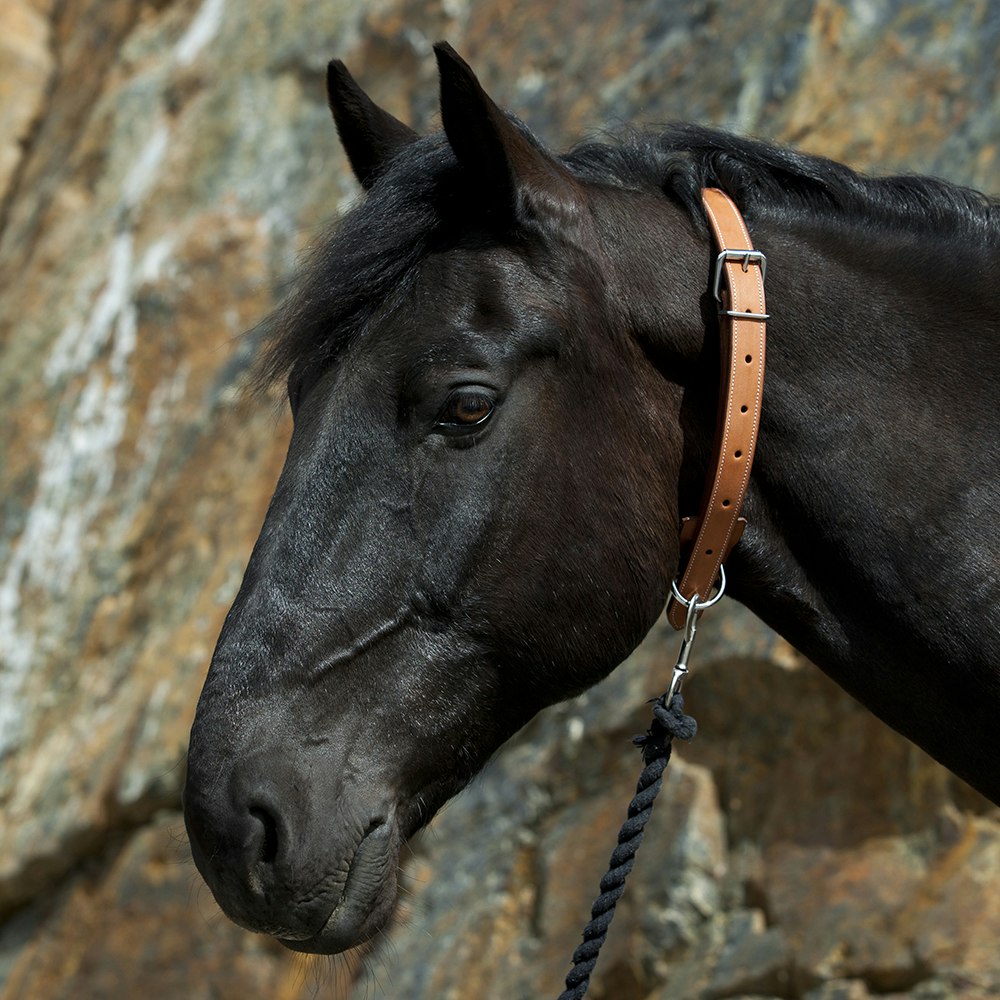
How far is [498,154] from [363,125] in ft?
1.90

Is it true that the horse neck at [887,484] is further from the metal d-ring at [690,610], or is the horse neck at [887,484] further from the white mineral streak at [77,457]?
the white mineral streak at [77,457]

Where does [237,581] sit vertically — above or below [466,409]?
below

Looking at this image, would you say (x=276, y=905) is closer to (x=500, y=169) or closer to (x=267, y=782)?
(x=267, y=782)

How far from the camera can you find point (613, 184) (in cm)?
228

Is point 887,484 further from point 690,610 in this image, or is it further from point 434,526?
point 434,526

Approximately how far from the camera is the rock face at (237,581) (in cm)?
404

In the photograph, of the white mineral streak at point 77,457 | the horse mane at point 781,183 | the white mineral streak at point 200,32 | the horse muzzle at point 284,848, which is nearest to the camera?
the horse muzzle at point 284,848

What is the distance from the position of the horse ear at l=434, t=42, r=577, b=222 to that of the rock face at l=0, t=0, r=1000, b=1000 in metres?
1.10

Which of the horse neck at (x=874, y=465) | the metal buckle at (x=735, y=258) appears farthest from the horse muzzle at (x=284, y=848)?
the metal buckle at (x=735, y=258)

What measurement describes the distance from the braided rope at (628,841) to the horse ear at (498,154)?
93 centimetres

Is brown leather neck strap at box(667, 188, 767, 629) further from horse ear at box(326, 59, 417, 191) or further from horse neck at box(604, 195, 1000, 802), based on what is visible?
horse ear at box(326, 59, 417, 191)

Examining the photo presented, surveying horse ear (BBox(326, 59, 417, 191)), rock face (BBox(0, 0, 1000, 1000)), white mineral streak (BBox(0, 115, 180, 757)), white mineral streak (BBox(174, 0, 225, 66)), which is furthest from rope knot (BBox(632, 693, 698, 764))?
white mineral streak (BBox(174, 0, 225, 66))

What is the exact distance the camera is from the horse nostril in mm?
1897

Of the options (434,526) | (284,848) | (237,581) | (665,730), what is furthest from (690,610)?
(237,581)
